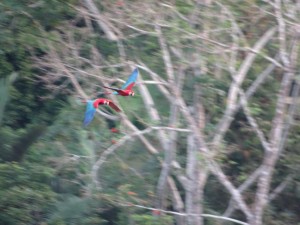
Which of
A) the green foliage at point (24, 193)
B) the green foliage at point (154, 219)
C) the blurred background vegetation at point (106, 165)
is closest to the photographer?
the green foliage at point (154, 219)

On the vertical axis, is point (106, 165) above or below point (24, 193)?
above

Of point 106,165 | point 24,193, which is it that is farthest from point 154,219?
point 24,193

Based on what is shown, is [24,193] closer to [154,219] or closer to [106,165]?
[106,165]

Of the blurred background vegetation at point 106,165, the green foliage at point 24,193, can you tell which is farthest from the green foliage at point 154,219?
the green foliage at point 24,193

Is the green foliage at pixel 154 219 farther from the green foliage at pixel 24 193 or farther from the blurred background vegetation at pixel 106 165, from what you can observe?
the green foliage at pixel 24 193

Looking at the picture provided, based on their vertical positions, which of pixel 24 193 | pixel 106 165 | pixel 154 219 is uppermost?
pixel 106 165

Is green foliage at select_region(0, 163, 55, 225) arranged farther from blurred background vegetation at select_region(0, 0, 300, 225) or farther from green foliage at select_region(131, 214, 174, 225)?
green foliage at select_region(131, 214, 174, 225)

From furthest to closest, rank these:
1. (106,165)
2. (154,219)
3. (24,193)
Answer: (106,165) < (24,193) < (154,219)

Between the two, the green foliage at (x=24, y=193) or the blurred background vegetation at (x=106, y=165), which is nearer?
the blurred background vegetation at (x=106, y=165)

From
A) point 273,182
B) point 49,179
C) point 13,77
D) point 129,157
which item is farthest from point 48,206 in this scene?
point 273,182

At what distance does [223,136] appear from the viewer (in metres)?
9.47

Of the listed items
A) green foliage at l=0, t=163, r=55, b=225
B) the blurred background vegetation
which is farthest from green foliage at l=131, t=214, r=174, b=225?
green foliage at l=0, t=163, r=55, b=225

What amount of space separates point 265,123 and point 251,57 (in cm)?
77

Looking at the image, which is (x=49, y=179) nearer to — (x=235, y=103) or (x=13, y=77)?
(x=13, y=77)
